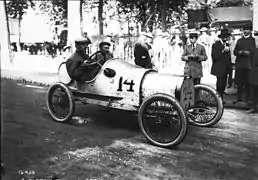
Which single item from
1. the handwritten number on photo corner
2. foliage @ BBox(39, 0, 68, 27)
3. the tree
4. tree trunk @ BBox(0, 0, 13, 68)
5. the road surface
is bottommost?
the road surface

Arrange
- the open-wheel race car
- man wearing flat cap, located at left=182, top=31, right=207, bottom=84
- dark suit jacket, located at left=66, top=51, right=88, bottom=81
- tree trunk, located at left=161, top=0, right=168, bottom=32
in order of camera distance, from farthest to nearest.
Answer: tree trunk, located at left=161, top=0, right=168, bottom=32
man wearing flat cap, located at left=182, top=31, right=207, bottom=84
dark suit jacket, located at left=66, top=51, right=88, bottom=81
the open-wheel race car

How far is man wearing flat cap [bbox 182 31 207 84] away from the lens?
420 cm

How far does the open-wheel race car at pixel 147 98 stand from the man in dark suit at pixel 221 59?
1.36m

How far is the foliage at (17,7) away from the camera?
2.58 m

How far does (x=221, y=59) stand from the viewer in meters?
4.76

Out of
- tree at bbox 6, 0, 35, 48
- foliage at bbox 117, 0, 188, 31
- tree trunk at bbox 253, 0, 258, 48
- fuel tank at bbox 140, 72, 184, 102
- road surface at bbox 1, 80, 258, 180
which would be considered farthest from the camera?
foliage at bbox 117, 0, 188, 31

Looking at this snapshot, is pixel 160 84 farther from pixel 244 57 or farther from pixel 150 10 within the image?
pixel 150 10

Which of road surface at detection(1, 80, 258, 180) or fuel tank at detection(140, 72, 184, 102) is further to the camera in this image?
fuel tank at detection(140, 72, 184, 102)

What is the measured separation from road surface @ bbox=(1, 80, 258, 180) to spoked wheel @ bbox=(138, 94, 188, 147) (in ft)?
0.33

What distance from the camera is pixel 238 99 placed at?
4906mm

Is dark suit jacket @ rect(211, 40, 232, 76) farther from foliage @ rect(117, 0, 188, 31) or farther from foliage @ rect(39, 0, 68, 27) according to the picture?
foliage @ rect(39, 0, 68, 27)

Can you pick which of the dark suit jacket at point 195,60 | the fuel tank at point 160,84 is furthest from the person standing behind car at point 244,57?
the fuel tank at point 160,84

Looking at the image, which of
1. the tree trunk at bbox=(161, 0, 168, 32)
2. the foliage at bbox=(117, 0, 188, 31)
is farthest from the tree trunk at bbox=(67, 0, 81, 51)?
the tree trunk at bbox=(161, 0, 168, 32)

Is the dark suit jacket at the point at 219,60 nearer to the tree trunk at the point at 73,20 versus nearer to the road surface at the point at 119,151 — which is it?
the road surface at the point at 119,151
